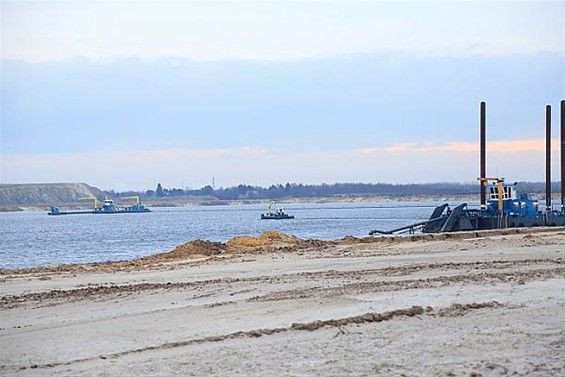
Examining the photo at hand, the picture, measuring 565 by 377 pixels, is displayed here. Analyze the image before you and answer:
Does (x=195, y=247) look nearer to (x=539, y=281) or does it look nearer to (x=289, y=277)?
(x=289, y=277)

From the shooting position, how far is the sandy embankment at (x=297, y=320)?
12.1 meters

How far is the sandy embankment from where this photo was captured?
1207cm

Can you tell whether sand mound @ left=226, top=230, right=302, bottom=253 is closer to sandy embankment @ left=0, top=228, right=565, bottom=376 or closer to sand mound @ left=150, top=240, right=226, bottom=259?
sand mound @ left=150, top=240, right=226, bottom=259

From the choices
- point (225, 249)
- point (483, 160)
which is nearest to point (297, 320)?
point (225, 249)

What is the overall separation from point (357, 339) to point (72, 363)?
13.4ft

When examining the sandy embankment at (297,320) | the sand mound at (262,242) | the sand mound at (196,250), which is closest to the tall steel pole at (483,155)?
the sand mound at (262,242)

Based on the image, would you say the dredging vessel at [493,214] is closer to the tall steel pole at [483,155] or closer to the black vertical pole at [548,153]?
the tall steel pole at [483,155]

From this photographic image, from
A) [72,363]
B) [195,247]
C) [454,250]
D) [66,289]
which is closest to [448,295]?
[72,363]

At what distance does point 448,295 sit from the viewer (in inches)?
697

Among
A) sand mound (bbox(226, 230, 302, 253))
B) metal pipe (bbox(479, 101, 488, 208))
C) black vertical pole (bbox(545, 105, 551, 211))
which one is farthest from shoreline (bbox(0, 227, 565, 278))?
black vertical pole (bbox(545, 105, 551, 211))

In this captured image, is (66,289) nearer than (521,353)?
No

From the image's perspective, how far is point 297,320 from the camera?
596 inches

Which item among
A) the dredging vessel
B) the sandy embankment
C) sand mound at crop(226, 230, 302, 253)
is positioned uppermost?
the dredging vessel

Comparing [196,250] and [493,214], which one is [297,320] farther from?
[493,214]
